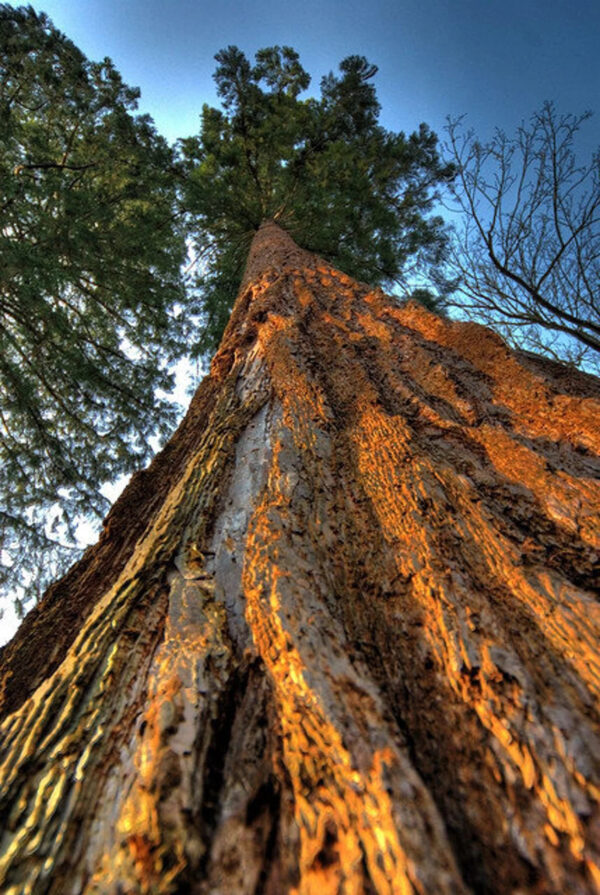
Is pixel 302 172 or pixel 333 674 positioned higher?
pixel 302 172

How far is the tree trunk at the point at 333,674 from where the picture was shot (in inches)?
17.5

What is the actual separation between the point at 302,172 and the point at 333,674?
704cm

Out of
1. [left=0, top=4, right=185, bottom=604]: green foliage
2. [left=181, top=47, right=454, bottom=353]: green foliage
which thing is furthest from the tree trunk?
[left=181, top=47, right=454, bottom=353]: green foliage

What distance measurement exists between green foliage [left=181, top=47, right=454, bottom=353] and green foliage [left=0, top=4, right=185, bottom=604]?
753mm

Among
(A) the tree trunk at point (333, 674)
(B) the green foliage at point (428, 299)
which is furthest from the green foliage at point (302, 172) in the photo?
(A) the tree trunk at point (333, 674)

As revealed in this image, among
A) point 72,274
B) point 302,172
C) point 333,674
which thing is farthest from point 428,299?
point 333,674

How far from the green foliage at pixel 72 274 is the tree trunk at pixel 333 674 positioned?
4385mm

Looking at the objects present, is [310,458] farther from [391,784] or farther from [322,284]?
[322,284]

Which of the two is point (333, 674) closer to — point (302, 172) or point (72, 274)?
point (72, 274)

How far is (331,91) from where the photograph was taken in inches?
245

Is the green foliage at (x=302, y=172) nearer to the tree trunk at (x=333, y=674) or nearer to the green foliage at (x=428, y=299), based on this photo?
the green foliage at (x=428, y=299)

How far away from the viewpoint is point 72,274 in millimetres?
4664

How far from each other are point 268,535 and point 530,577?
480 mm

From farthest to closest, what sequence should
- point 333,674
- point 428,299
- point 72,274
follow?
point 428,299 → point 72,274 → point 333,674
